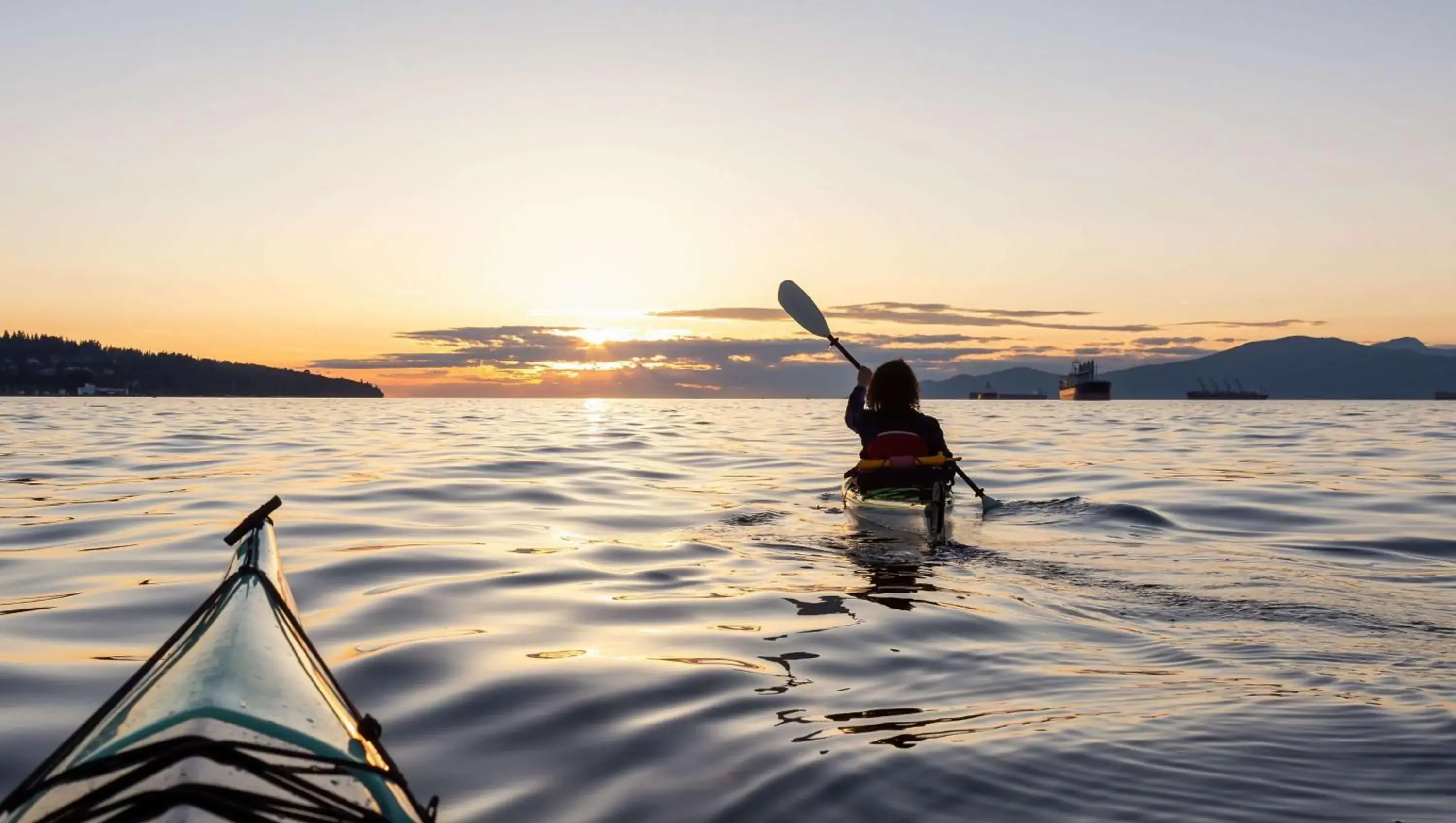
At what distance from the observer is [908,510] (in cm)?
1055

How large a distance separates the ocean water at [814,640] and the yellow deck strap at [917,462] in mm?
767

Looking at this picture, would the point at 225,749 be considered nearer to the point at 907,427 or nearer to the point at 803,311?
the point at 907,427

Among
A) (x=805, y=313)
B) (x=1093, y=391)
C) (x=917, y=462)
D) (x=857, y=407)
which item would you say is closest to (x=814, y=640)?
(x=917, y=462)

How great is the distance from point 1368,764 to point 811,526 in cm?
800

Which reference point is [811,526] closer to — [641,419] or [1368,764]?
[1368,764]

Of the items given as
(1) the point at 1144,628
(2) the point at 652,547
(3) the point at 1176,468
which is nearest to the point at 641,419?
(3) the point at 1176,468

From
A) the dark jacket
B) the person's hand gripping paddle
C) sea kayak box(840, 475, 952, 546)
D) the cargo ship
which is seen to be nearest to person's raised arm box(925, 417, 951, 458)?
the dark jacket

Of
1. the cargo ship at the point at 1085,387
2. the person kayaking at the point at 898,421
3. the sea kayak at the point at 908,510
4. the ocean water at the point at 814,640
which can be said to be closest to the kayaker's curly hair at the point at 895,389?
the person kayaking at the point at 898,421

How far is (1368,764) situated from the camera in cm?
407

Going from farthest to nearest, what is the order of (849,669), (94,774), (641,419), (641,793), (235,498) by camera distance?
1. (641,419)
2. (235,498)
3. (849,669)
4. (641,793)
5. (94,774)

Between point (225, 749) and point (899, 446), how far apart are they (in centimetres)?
871

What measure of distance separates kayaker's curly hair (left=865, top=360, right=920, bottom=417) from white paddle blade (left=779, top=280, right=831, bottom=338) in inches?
230

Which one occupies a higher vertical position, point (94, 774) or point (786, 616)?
point (94, 774)

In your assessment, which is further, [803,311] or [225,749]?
[803,311]
